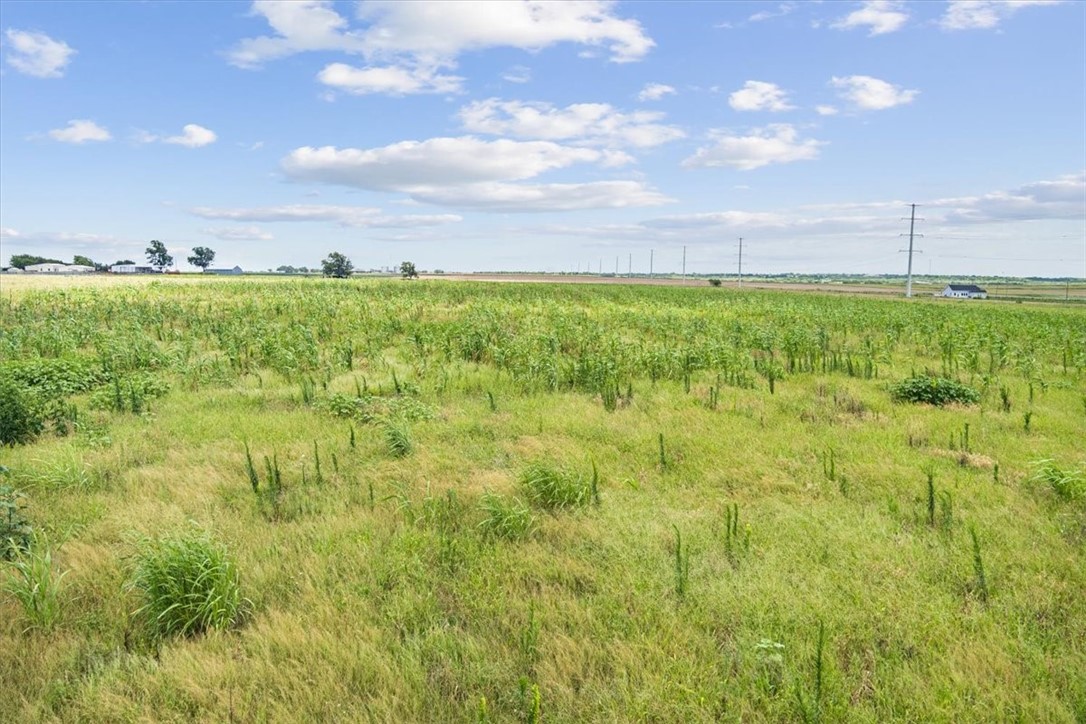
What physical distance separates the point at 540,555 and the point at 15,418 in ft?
25.8

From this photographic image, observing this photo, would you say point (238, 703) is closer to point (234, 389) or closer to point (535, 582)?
point (535, 582)

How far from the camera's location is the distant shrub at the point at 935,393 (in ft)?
32.4

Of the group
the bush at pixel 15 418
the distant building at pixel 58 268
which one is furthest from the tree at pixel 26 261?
the bush at pixel 15 418

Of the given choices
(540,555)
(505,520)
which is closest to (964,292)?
(505,520)

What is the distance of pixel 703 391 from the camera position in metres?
10.8

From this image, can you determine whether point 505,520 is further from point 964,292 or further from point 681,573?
point 964,292

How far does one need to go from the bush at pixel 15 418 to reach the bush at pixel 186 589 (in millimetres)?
5390

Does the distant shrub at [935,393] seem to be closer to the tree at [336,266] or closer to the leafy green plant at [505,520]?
the leafy green plant at [505,520]

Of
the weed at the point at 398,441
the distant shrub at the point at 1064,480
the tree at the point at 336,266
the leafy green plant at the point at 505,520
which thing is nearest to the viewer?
the leafy green plant at the point at 505,520

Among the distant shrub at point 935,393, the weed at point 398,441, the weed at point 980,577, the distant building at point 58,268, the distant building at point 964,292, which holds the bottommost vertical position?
the weed at point 980,577

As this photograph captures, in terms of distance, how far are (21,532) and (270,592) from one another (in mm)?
2458

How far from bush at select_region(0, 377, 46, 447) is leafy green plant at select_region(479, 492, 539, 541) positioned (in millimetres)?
6895

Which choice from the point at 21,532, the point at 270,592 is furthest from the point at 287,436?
the point at 270,592

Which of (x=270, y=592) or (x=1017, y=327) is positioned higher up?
(x=1017, y=327)
